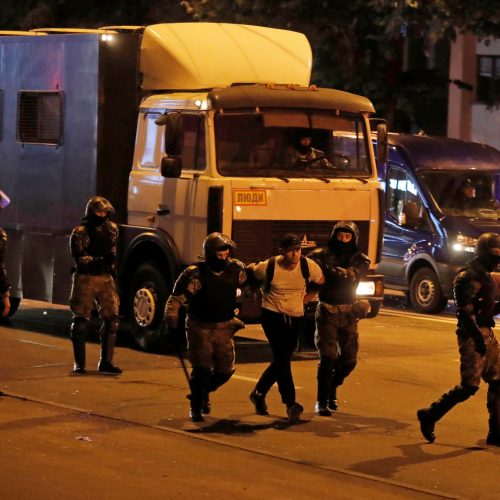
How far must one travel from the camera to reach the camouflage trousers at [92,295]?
14.0 m

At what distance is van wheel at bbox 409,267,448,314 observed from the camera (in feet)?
65.9

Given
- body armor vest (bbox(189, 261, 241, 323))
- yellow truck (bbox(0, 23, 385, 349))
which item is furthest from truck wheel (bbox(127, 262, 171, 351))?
body armor vest (bbox(189, 261, 241, 323))

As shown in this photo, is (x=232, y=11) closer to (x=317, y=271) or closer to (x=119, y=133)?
(x=119, y=133)

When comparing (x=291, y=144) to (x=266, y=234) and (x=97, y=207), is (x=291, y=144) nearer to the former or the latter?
(x=266, y=234)

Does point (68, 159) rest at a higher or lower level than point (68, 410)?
higher

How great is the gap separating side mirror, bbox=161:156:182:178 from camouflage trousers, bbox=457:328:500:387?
5.14 metres

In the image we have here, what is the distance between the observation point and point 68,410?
12.0 meters

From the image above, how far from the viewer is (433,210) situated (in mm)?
20016

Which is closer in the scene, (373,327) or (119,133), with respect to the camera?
(119,133)

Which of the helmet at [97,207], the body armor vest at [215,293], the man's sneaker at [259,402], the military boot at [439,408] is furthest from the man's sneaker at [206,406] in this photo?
the helmet at [97,207]

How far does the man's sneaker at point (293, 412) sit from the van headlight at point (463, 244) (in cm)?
829

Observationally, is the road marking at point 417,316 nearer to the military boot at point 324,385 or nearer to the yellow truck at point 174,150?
the yellow truck at point 174,150

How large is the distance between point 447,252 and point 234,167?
216 inches

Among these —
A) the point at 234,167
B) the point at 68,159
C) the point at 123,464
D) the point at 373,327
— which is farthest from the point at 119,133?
the point at 123,464
